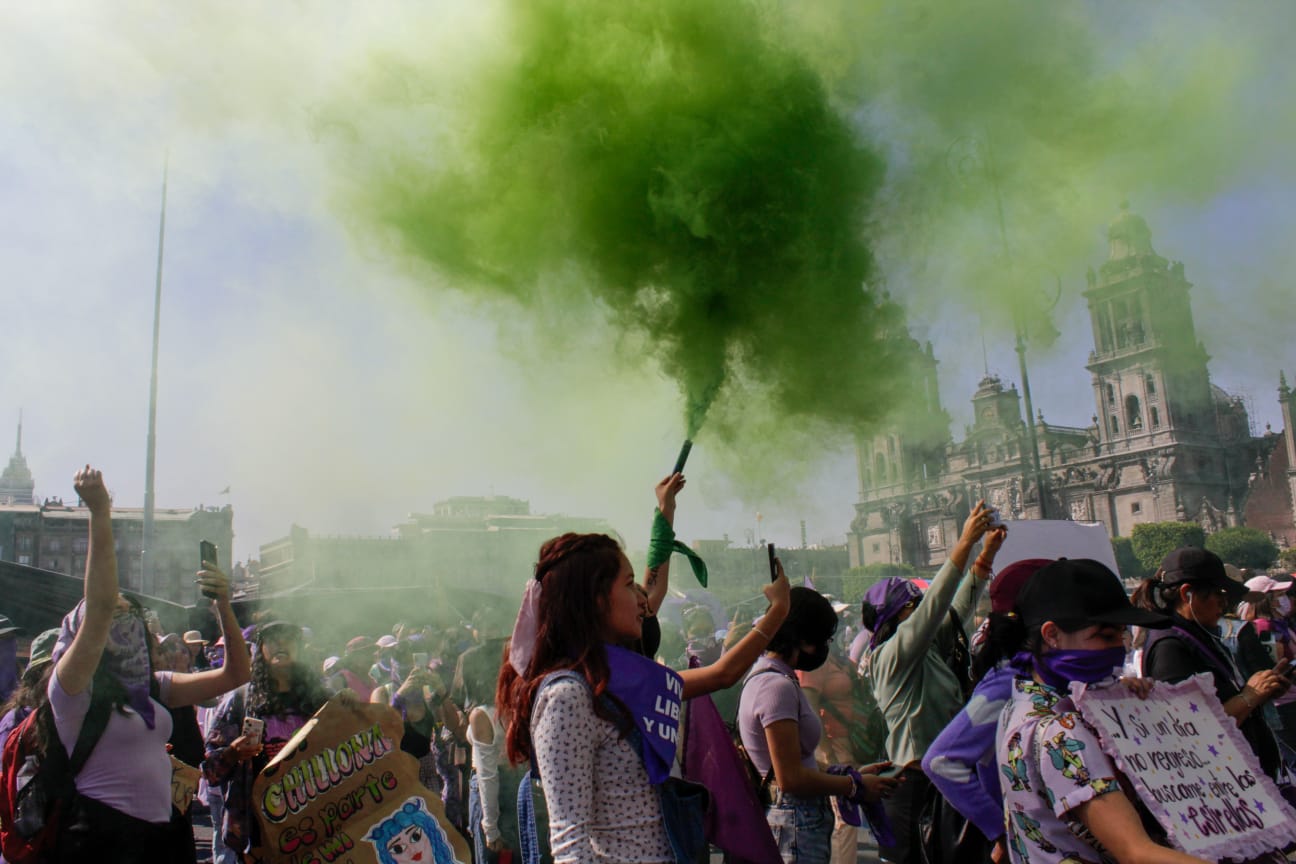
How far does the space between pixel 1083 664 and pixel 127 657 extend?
11.1 ft

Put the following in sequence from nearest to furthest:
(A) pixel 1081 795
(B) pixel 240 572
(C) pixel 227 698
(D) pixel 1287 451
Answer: (A) pixel 1081 795 → (C) pixel 227 698 → (B) pixel 240 572 → (D) pixel 1287 451

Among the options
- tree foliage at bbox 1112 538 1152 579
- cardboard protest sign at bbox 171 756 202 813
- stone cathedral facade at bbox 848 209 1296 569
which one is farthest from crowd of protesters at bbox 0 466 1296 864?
stone cathedral facade at bbox 848 209 1296 569

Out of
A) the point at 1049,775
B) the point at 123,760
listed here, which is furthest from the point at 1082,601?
the point at 123,760

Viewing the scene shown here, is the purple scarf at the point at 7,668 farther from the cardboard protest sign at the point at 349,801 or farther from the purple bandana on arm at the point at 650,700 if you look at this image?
the purple bandana on arm at the point at 650,700

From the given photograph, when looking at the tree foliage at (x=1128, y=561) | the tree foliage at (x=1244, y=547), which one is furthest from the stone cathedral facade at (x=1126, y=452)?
the tree foliage at (x=1244, y=547)

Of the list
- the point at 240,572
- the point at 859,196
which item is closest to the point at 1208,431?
the point at 240,572

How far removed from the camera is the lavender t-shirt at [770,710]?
376 cm

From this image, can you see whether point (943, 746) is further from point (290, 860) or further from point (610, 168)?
point (610, 168)

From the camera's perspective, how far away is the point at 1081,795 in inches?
91.2

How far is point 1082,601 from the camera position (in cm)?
256

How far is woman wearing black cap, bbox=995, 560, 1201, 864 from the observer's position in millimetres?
2299

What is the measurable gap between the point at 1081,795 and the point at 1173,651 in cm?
186

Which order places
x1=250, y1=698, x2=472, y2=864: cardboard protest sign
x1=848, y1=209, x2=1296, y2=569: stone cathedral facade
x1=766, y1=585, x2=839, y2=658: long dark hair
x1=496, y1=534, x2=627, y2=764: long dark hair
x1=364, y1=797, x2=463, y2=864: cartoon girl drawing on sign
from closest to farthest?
1. x1=496, y1=534, x2=627, y2=764: long dark hair
2. x1=250, y1=698, x2=472, y2=864: cardboard protest sign
3. x1=364, y1=797, x2=463, y2=864: cartoon girl drawing on sign
4. x1=766, y1=585, x2=839, y2=658: long dark hair
5. x1=848, y1=209, x2=1296, y2=569: stone cathedral facade

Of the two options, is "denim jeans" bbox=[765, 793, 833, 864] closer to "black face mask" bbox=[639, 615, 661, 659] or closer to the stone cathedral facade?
"black face mask" bbox=[639, 615, 661, 659]
